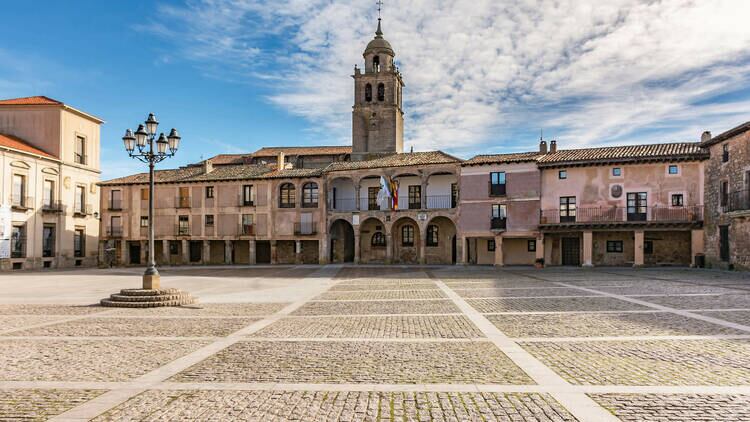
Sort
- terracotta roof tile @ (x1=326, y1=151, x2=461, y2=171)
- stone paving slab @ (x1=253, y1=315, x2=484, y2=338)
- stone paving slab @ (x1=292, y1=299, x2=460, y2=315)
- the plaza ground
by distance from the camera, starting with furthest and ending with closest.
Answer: terracotta roof tile @ (x1=326, y1=151, x2=461, y2=171)
stone paving slab @ (x1=292, y1=299, x2=460, y2=315)
stone paving slab @ (x1=253, y1=315, x2=484, y2=338)
the plaza ground

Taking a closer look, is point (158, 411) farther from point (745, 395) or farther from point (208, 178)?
point (208, 178)

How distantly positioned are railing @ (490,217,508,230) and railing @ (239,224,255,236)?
19121 millimetres

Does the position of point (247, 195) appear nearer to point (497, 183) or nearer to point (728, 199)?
point (497, 183)

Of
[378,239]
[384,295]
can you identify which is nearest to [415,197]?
[378,239]

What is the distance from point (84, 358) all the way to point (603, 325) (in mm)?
9705

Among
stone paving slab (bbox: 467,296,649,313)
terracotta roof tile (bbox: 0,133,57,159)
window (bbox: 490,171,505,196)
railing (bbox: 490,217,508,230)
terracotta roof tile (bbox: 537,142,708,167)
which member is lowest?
stone paving slab (bbox: 467,296,649,313)

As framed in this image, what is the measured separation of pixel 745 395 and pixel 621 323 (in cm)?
522

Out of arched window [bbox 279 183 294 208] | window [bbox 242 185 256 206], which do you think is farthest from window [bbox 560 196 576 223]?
window [bbox 242 185 256 206]

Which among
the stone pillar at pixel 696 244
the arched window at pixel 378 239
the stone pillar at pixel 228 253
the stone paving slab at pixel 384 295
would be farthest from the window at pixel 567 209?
the stone pillar at pixel 228 253

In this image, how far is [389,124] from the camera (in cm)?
5422

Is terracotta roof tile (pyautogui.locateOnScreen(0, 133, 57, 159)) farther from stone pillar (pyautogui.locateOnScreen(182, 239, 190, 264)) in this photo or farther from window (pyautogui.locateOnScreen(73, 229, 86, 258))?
stone pillar (pyautogui.locateOnScreen(182, 239, 190, 264))

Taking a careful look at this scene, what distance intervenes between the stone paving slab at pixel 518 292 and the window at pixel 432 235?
21.1 metres

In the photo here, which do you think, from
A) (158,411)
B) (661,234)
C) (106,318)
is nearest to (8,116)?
(106,318)

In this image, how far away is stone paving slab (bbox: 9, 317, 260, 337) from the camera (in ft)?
34.5
